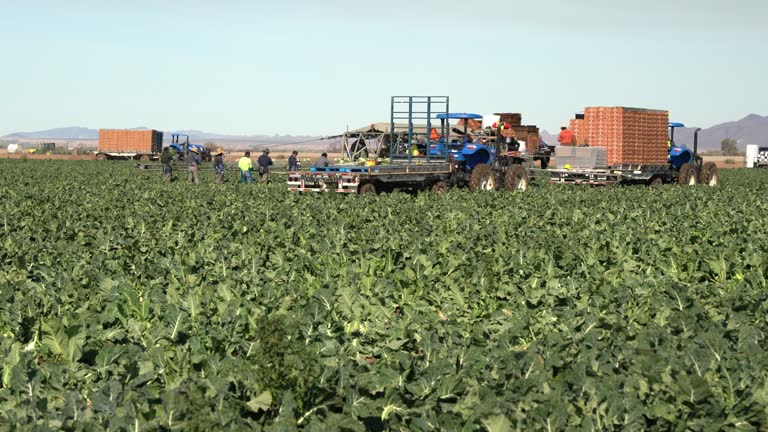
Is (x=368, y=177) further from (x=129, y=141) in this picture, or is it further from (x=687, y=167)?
(x=129, y=141)

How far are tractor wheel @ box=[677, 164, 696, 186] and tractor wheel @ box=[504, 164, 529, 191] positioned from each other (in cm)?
607

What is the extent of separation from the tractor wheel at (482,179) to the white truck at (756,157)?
53048 millimetres

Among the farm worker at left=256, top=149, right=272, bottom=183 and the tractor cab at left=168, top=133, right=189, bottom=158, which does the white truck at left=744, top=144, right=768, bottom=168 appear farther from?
the farm worker at left=256, top=149, right=272, bottom=183

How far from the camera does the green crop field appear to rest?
5.19 m

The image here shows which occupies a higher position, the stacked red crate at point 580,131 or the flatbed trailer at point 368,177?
the stacked red crate at point 580,131

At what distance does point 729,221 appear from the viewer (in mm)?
15695


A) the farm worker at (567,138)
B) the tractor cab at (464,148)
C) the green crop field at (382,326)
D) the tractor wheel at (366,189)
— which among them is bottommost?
the green crop field at (382,326)

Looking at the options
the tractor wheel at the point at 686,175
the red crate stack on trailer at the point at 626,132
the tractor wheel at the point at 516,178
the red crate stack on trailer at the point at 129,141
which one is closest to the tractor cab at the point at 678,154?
the tractor wheel at the point at 686,175

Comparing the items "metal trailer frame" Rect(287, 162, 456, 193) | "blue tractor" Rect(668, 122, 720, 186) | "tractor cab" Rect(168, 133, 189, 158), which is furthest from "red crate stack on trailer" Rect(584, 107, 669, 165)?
"tractor cab" Rect(168, 133, 189, 158)

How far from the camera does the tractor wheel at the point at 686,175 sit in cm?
2939

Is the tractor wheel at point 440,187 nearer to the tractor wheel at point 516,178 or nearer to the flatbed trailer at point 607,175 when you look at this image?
the tractor wheel at point 516,178

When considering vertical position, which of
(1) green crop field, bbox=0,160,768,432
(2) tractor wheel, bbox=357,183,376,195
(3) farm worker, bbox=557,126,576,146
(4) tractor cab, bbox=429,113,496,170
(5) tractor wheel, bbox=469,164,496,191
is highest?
(3) farm worker, bbox=557,126,576,146

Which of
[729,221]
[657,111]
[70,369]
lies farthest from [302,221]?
[657,111]

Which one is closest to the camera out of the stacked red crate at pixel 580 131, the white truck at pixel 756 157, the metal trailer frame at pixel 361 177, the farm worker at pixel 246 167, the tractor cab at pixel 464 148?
the metal trailer frame at pixel 361 177
